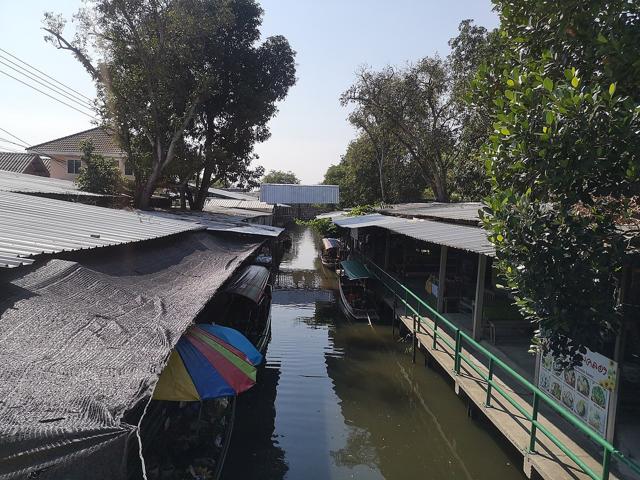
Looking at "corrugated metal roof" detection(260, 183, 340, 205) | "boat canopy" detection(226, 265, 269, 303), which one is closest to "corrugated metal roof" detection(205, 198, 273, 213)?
"corrugated metal roof" detection(260, 183, 340, 205)

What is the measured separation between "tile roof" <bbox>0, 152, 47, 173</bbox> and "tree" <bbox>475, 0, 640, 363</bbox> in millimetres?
29301

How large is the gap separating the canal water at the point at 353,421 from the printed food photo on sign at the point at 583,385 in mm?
1643

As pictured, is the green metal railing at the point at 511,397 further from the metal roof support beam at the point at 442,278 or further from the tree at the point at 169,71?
the tree at the point at 169,71

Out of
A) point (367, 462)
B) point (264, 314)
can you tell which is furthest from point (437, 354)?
point (264, 314)

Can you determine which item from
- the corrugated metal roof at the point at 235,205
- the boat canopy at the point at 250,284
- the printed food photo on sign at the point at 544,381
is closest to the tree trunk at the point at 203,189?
the corrugated metal roof at the point at 235,205

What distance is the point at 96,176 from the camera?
19875 mm

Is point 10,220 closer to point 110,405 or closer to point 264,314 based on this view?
point 110,405

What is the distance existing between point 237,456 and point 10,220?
515cm

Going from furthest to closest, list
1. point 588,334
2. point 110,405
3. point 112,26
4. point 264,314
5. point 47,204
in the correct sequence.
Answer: point 112,26 → point 264,314 → point 47,204 → point 588,334 → point 110,405

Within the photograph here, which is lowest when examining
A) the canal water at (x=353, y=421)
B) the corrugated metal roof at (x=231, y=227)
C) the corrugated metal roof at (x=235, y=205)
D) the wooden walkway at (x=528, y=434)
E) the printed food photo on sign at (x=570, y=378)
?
the canal water at (x=353, y=421)

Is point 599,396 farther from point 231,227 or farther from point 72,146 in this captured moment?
point 72,146

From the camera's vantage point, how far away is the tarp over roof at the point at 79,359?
2.57 metres

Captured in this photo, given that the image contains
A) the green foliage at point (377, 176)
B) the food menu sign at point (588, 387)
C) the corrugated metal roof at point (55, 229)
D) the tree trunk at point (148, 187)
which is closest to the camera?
the corrugated metal roof at point (55, 229)

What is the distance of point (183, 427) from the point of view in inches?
266
